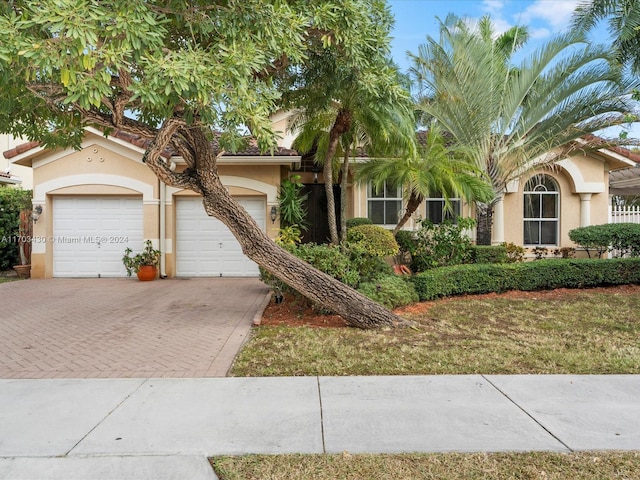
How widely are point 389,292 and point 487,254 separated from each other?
4369 mm

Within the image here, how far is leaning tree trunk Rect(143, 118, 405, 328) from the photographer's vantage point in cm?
652

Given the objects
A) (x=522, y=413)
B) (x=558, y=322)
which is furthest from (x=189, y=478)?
(x=558, y=322)

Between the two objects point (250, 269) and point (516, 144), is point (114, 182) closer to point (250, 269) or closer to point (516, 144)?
point (250, 269)

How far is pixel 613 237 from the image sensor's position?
11.3 meters

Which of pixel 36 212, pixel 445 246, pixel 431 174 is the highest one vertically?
pixel 431 174

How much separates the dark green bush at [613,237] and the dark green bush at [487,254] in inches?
98.8

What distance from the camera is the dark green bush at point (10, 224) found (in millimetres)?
13773

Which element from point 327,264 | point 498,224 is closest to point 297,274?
point 327,264

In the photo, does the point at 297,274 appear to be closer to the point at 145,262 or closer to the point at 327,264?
the point at 327,264

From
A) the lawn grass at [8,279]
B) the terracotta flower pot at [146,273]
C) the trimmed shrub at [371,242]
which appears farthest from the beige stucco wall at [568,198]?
the lawn grass at [8,279]

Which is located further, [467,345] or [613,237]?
[613,237]

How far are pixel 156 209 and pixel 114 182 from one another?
58.2 inches

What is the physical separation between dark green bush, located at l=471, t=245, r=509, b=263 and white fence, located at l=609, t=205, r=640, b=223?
5317mm

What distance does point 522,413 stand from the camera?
3.81 metres
